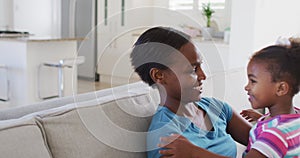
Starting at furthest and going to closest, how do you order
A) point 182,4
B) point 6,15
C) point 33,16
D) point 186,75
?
1. point 33,16
2. point 6,15
3. point 182,4
4. point 186,75

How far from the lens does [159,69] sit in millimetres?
996

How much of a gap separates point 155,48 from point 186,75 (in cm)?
12

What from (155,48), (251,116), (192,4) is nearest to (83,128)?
(155,48)

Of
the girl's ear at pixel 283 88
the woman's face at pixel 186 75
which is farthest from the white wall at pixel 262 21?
the woman's face at pixel 186 75

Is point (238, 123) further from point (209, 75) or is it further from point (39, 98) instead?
point (39, 98)

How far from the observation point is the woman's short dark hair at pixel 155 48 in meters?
0.97

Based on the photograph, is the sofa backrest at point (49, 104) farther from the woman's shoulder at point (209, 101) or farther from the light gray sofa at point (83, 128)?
the woman's shoulder at point (209, 101)

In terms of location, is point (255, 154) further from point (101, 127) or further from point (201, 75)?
point (101, 127)

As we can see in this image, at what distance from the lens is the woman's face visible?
985 mm

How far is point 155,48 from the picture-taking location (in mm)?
960

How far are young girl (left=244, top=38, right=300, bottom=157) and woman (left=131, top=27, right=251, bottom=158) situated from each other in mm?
148

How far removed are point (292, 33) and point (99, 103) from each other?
2.44 m

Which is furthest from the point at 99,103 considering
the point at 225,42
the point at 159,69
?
the point at 225,42

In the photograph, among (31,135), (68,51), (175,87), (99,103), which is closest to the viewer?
(31,135)
